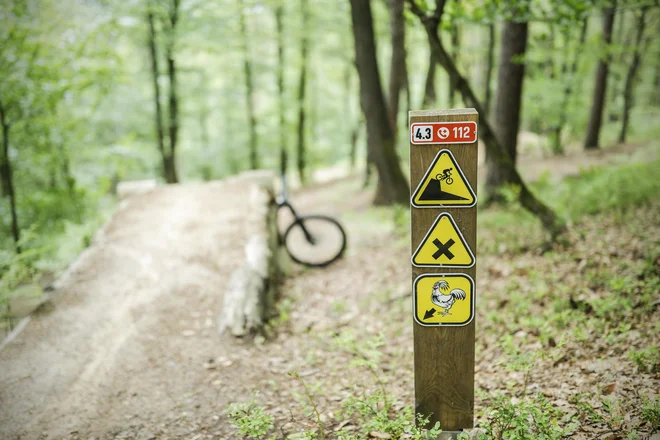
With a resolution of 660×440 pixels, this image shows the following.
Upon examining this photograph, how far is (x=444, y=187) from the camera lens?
276 centimetres

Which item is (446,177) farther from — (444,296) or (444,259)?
(444,296)

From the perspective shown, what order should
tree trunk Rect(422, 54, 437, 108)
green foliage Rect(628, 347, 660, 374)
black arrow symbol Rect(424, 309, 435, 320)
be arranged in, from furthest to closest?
tree trunk Rect(422, 54, 437, 108) < green foliage Rect(628, 347, 660, 374) < black arrow symbol Rect(424, 309, 435, 320)

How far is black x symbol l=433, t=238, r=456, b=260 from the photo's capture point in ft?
9.29

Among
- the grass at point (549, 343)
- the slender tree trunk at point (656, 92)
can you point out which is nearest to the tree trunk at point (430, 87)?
the grass at point (549, 343)

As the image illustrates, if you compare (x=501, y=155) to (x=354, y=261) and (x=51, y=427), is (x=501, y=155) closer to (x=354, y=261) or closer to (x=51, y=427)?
(x=354, y=261)

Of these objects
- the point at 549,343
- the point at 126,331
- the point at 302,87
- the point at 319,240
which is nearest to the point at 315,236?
the point at 319,240

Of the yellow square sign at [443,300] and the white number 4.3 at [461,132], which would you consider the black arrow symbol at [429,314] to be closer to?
the yellow square sign at [443,300]

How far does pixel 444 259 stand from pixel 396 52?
9681 mm

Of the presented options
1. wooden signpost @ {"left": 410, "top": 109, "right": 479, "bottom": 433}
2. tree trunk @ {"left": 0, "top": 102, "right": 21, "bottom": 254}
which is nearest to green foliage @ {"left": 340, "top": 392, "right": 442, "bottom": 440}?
wooden signpost @ {"left": 410, "top": 109, "right": 479, "bottom": 433}

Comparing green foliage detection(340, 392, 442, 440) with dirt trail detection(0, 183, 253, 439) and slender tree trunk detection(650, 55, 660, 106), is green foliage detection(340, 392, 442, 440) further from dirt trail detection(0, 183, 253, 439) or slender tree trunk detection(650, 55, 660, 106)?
slender tree trunk detection(650, 55, 660, 106)

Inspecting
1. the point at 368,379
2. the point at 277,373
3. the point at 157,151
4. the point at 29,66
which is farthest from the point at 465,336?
the point at 157,151

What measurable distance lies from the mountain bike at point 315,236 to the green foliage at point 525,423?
190 inches

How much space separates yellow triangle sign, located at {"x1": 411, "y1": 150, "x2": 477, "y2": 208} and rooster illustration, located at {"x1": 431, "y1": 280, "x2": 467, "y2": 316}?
536 mm

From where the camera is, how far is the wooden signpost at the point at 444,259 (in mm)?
2701
